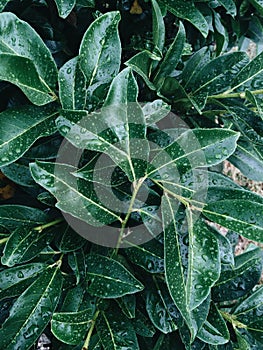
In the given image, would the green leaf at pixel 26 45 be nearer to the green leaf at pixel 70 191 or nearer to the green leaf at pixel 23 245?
the green leaf at pixel 70 191

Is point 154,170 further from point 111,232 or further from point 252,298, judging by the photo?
point 252,298

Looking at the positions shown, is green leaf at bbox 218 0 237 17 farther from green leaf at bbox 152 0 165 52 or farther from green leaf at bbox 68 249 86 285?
green leaf at bbox 68 249 86 285

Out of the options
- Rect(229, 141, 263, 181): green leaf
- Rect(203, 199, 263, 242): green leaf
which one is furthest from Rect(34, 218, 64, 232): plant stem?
Rect(229, 141, 263, 181): green leaf

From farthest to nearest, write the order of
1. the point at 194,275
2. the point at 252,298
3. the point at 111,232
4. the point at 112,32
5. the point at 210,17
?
Answer: the point at 210,17
the point at 252,298
the point at 111,232
the point at 112,32
the point at 194,275

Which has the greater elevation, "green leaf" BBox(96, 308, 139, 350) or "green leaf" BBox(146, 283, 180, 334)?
"green leaf" BBox(146, 283, 180, 334)

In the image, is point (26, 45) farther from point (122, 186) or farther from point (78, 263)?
point (78, 263)

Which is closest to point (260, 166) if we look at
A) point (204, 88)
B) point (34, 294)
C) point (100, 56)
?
point (204, 88)

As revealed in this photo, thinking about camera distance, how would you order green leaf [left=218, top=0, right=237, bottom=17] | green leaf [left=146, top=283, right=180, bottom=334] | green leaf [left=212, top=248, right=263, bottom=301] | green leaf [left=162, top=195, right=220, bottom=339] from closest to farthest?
green leaf [left=162, top=195, right=220, bottom=339] → green leaf [left=146, top=283, right=180, bottom=334] → green leaf [left=212, top=248, right=263, bottom=301] → green leaf [left=218, top=0, right=237, bottom=17]

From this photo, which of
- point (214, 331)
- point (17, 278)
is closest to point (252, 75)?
point (214, 331)

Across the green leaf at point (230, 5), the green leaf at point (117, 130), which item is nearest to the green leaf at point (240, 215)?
the green leaf at point (117, 130)
